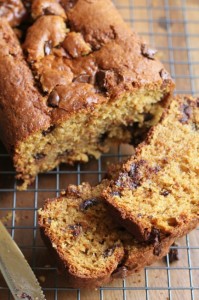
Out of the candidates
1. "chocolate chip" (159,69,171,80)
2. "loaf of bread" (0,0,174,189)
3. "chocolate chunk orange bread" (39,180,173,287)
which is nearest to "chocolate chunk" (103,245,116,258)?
"chocolate chunk orange bread" (39,180,173,287)

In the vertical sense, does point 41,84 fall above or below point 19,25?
below

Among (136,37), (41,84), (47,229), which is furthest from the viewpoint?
(136,37)

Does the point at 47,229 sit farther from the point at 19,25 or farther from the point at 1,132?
the point at 19,25

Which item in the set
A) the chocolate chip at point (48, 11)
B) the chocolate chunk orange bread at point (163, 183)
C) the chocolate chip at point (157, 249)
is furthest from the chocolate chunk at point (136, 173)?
the chocolate chip at point (48, 11)

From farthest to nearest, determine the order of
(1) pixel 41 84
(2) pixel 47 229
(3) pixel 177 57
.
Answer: (3) pixel 177 57, (1) pixel 41 84, (2) pixel 47 229

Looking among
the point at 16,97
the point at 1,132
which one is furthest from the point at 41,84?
the point at 1,132

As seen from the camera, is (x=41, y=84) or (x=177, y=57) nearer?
(x=41, y=84)

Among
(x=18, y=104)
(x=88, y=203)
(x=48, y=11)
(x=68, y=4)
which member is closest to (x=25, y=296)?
(x=88, y=203)
